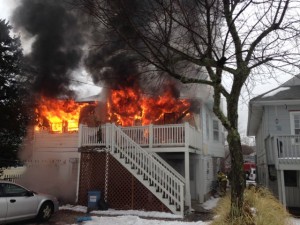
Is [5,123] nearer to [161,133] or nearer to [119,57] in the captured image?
[119,57]

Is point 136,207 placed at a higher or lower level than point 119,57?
lower

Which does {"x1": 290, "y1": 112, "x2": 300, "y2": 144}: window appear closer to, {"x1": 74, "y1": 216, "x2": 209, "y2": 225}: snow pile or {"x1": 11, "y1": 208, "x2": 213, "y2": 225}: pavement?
{"x1": 11, "y1": 208, "x2": 213, "y2": 225}: pavement

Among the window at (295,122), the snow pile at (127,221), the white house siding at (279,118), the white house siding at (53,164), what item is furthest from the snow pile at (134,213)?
the window at (295,122)

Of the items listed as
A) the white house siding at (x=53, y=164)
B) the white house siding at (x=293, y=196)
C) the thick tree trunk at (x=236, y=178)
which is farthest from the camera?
the white house siding at (x=53, y=164)

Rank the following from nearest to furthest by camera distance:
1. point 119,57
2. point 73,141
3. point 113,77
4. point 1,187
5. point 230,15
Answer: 1. point 230,15
2. point 1,187
3. point 119,57
4. point 113,77
5. point 73,141

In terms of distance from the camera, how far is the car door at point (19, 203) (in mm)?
10336

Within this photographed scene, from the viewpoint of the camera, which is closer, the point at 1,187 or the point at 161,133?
the point at 1,187

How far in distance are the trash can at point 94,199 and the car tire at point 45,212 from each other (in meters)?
2.11

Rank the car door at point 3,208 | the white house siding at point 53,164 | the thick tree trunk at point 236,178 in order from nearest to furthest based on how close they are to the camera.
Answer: the thick tree trunk at point 236,178, the car door at point 3,208, the white house siding at point 53,164

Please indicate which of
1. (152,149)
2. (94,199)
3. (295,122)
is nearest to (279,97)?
(295,122)

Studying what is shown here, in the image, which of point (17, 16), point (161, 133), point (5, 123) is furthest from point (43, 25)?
point (161, 133)

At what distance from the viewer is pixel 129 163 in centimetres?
1426

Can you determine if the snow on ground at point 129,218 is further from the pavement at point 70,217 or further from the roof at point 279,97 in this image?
the roof at point 279,97

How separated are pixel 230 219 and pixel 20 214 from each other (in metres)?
7.11
